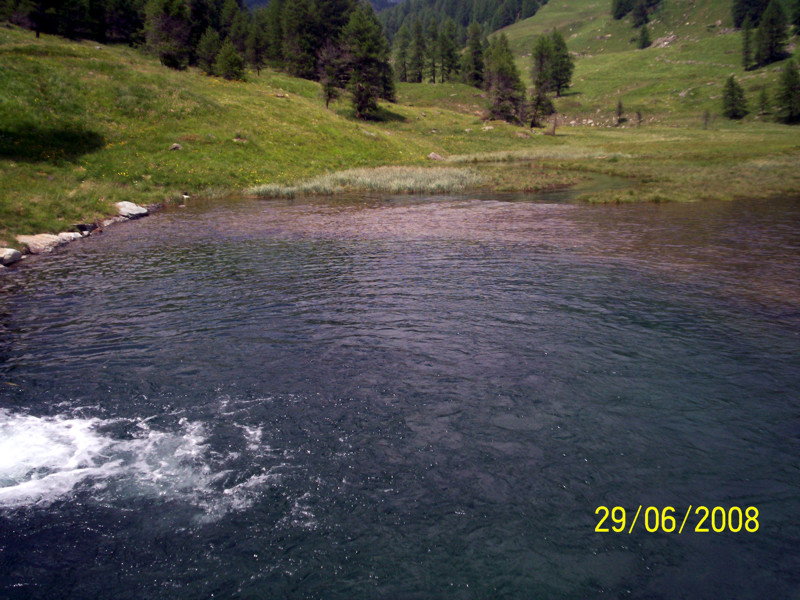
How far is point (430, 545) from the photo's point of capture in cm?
607

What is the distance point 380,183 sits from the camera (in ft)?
146

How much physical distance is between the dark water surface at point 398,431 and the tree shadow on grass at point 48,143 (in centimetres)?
2259

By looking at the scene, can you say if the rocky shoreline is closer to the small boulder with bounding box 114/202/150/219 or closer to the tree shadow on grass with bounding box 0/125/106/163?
the small boulder with bounding box 114/202/150/219

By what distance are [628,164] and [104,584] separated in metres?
60.6

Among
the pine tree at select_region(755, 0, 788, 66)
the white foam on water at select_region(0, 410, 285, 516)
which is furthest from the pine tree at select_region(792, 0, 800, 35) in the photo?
the white foam on water at select_region(0, 410, 285, 516)

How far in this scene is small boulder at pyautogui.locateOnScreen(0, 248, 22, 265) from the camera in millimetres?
19109

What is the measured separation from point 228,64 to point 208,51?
29.8 ft

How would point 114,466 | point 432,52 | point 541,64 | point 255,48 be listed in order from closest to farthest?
point 114,466, point 255,48, point 541,64, point 432,52

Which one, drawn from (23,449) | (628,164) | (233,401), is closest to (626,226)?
(233,401)

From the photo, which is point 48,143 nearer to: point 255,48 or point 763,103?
point 255,48

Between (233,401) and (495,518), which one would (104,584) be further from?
(495,518)

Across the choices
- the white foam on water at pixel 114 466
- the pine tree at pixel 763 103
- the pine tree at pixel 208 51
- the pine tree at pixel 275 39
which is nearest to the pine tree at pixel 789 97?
the pine tree at pixel 763 103
